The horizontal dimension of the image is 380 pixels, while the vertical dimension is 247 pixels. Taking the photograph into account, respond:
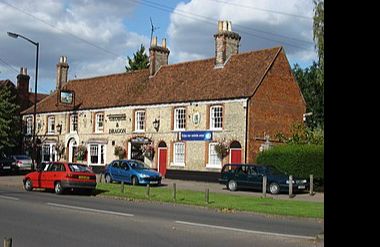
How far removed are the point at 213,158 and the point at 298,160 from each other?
801 cm

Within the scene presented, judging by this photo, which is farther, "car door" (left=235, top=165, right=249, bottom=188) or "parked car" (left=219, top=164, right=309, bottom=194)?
"car door" (left=235, top=165, right=249, bottom=188)

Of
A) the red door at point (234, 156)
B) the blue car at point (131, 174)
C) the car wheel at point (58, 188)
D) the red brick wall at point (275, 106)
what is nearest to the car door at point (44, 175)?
the car wheel at point (58, 188)

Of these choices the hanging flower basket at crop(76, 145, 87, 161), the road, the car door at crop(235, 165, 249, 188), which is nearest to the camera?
the road

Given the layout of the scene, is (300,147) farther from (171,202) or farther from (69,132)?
(69,132)

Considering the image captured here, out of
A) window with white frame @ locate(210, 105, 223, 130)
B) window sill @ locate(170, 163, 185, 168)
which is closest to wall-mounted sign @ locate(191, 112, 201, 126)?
window with white frame @ locate(210, 105, 223, 130)

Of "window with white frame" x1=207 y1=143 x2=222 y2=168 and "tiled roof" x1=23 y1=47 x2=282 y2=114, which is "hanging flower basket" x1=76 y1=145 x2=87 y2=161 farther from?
"window with white frame" x1=207 y1=143 x2=222 y2=168

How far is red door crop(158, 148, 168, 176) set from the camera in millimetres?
41875

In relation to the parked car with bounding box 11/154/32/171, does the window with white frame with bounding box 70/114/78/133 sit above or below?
above

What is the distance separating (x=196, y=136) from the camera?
131 ft

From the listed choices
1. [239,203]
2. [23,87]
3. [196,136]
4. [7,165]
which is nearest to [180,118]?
[196,136]

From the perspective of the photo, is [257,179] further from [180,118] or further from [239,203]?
[180,118]

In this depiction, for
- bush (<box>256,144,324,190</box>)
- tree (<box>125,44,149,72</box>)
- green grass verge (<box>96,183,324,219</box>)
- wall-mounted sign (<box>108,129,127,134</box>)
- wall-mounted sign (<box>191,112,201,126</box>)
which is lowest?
green grass verge (<box>96,183,324,219</box>)

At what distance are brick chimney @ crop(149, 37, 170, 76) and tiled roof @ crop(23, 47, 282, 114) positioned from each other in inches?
20.3
